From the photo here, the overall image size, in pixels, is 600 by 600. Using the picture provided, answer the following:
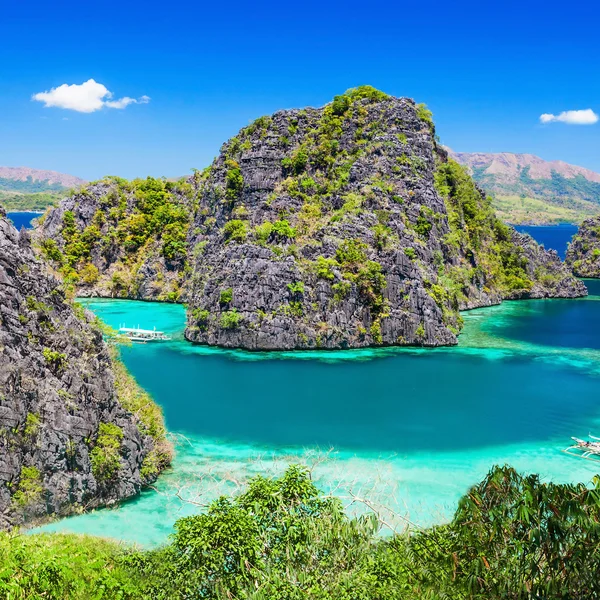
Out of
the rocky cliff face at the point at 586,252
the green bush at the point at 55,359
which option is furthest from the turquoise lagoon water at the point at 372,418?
the rocky cliff face at the point at 586,252

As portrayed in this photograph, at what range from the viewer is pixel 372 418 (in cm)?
3528

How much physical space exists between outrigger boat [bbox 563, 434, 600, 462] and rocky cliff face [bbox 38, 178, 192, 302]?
184 feet

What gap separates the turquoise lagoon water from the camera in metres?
23.7

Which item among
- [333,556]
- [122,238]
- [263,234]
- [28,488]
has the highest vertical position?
[263,234]

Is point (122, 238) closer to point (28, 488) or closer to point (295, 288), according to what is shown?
point (295, 288)

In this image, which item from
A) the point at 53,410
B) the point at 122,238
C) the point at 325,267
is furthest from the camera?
the point at 122,238

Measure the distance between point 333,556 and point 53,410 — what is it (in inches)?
495

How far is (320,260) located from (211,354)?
1362 cm

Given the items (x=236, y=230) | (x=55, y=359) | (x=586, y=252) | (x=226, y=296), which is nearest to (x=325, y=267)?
(x=226, y=296)

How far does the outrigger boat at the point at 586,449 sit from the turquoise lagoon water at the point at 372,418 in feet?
2.14

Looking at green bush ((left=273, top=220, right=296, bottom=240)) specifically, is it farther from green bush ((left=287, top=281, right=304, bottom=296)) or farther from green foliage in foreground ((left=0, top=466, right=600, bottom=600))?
green foliage in foreground ((left=0, top=466, right=600, bottom=600))

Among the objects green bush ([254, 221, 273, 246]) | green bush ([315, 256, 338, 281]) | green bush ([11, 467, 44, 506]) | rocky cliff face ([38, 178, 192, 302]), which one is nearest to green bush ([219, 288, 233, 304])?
green bush ([254, 221, 273, 246])

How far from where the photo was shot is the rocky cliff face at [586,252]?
111625 millimetres

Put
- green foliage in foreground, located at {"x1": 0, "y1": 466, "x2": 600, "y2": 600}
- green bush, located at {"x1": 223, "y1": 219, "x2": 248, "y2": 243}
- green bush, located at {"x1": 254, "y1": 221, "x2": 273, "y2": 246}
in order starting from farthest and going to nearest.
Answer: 1. green bush, located at {"x1": 223, "y1": 219, "x2": 248, "y2": 243}
2. green bush, located at {"x1": 254, "y1": 221, "x2": 273, "y2": 246}
3. green foliage in foreground, located at {"x1": 0, "y1": 466, "x2": 600, "y2": 600}
